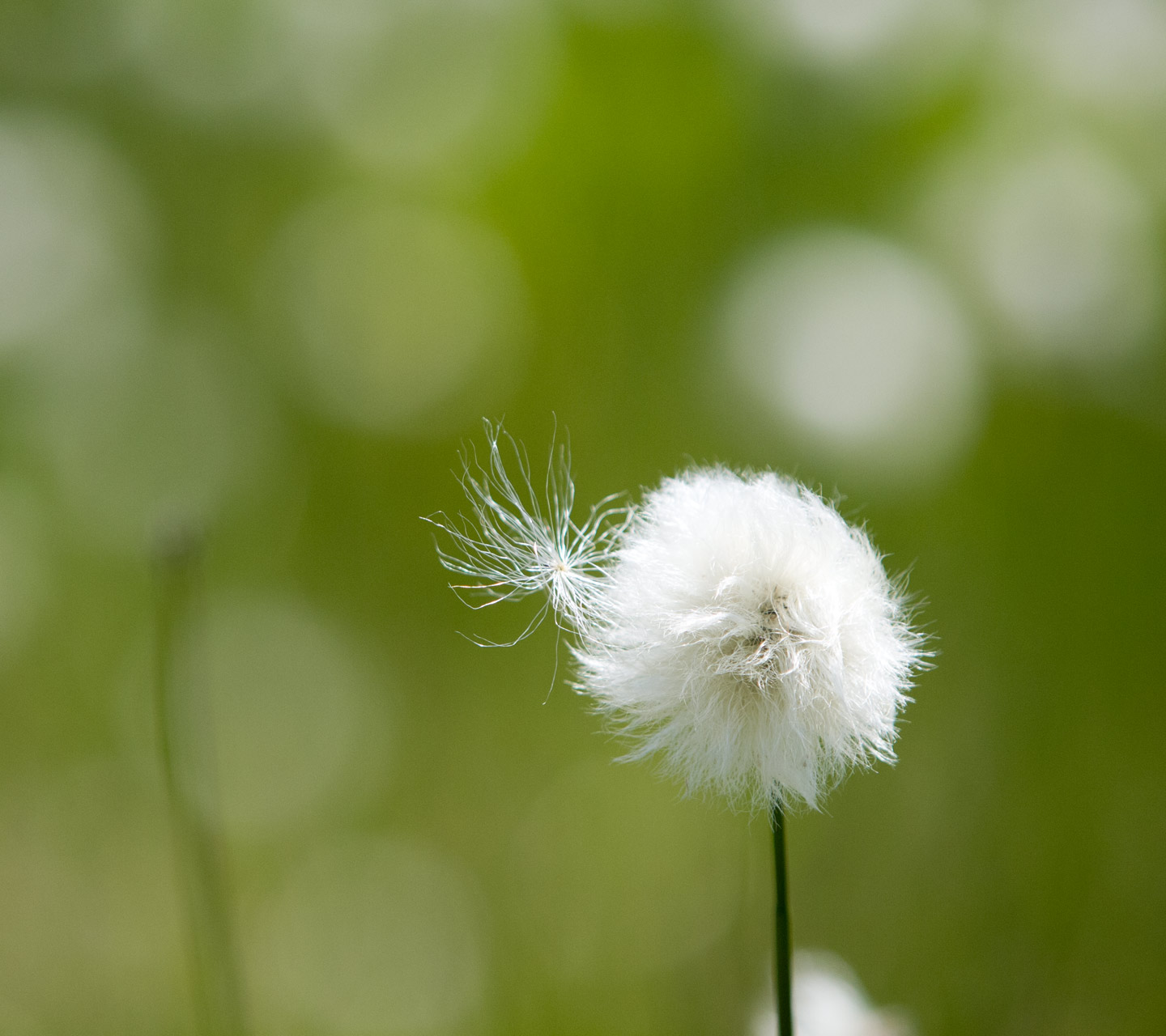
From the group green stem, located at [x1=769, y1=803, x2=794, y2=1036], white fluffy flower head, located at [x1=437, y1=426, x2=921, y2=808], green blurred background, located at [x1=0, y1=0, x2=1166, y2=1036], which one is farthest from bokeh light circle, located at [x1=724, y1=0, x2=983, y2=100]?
green stem, located at [x1=769, y1=803, x2=794, y2=1036]

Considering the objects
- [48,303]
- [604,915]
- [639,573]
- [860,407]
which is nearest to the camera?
[639,573]

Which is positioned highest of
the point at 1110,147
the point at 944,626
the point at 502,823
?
the point at 1110,147

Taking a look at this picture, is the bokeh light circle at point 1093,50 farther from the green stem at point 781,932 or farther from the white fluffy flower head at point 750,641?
the green stem at point 781,932

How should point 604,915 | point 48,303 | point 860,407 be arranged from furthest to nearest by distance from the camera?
point 48,303 → point 604,915 → point 860,407

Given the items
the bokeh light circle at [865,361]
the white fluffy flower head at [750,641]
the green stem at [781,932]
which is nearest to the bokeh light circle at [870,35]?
the bokeh light circle at [865,361]

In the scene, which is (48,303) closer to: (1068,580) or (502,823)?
(502,823)

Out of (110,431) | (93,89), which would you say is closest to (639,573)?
(110,431)

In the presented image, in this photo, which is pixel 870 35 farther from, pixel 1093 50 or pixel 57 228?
A: pixel 57 228
